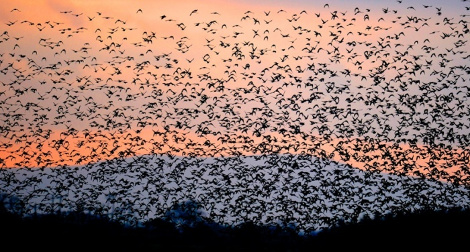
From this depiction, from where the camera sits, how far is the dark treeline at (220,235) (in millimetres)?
22500

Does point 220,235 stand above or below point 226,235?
above

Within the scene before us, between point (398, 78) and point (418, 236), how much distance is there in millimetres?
8198

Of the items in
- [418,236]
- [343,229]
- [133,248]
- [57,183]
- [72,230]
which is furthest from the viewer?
[343,229]

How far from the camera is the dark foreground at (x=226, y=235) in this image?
22.4m

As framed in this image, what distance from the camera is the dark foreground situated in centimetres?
2241

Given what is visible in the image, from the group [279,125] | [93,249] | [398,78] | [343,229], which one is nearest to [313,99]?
[279,125]

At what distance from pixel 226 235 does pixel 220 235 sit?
1483mm

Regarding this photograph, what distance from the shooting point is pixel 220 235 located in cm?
3303

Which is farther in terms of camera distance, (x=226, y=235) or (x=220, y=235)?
(x=220, y=235)

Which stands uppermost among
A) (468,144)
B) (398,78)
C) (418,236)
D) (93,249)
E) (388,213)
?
(398,78)

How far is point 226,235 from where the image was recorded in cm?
3161

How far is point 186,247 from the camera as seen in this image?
73.6ft

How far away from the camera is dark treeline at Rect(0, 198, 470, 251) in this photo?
2250 cm

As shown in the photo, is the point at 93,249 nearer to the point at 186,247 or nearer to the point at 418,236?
the point at 186,247
